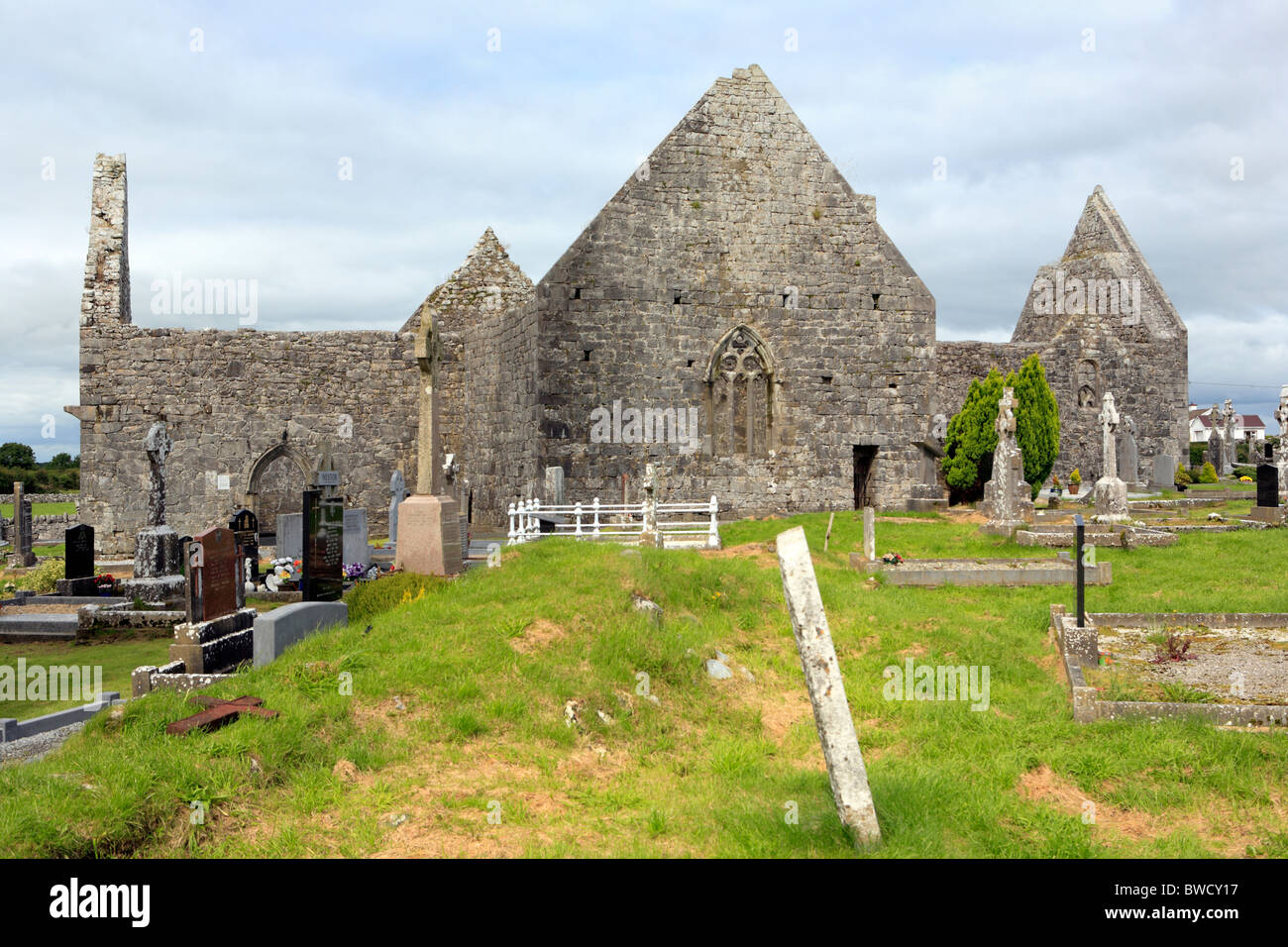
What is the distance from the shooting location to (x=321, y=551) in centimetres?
1079

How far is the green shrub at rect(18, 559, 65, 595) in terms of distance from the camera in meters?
14.8

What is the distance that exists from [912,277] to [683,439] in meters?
6.92

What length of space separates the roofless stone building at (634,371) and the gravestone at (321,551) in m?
7.25

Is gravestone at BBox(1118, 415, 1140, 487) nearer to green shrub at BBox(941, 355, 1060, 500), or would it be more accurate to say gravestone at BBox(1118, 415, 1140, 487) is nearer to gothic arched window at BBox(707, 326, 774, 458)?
green shrub at BBox(941, 355, 1060, 500)

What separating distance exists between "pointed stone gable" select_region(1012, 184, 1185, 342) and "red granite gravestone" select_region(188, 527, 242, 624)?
29496 millimetres

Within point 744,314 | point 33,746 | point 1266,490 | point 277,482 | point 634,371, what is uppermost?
point 744,314

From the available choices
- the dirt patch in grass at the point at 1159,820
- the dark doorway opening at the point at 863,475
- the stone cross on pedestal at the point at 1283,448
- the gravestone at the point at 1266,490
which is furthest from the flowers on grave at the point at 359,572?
the stone cross on pedestal at the point at 1283,448

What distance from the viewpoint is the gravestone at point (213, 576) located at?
8.23 m

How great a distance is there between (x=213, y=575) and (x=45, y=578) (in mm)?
8931

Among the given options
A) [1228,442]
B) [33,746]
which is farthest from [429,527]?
[1228,442]

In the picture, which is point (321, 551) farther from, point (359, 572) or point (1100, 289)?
point (1100, 289)
